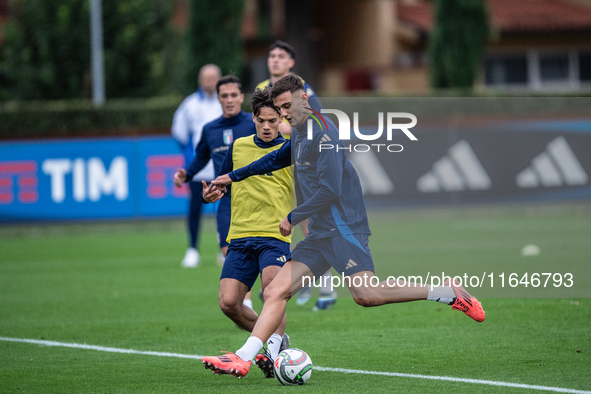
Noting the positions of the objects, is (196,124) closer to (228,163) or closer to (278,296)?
(228,163)

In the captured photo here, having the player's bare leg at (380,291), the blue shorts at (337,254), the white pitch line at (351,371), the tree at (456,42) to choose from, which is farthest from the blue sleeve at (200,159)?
the tree at (456,42)

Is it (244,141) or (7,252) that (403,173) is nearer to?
(7,252)

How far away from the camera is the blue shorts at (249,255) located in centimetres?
593

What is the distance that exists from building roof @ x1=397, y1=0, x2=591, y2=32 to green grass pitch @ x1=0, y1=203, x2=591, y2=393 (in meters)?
18.5

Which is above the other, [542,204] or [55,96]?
[55,96]

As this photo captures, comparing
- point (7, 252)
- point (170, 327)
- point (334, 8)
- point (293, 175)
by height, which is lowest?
point (7, 252)

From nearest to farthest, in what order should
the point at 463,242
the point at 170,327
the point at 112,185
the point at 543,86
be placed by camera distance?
the point at 170,327, the point at 463,242, the point at 112,185, the point at 543,86

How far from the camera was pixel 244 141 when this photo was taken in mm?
6258

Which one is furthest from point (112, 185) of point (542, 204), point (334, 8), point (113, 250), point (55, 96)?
point (334, 8)

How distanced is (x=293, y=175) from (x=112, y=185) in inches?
471

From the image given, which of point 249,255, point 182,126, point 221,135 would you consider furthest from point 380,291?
point 182,126

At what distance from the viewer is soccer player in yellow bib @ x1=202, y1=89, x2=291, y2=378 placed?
5.86 meters

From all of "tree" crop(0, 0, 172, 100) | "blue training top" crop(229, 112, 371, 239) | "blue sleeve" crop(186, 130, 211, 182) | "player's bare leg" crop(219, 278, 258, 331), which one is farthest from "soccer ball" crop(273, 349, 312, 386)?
"tree" crop(0, 0, 172, 100)

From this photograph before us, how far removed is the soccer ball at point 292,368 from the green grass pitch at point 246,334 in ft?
0.23
